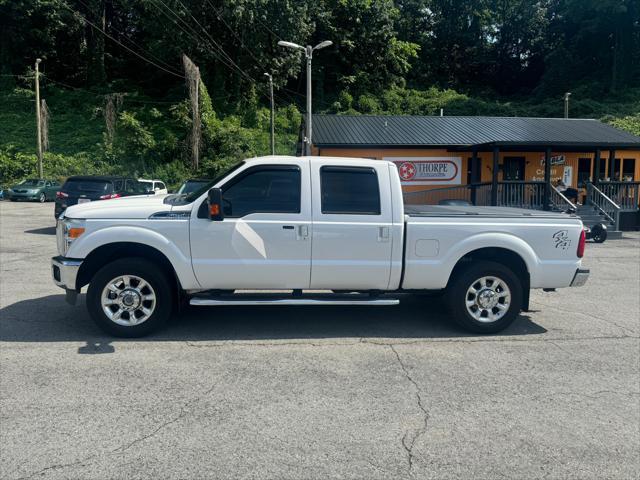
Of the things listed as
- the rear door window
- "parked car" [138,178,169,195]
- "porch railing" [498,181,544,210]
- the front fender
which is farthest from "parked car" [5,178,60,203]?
the front fender

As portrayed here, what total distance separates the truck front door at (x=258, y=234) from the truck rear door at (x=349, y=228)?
130mm

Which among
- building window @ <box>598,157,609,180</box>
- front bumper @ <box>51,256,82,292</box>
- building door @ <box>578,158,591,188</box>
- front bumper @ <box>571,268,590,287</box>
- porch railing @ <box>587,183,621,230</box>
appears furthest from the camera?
building window @ <box>598,157,609,180</box>

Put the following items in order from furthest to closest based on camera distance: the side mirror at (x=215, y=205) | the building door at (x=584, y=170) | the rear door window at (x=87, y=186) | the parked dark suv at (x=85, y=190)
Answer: the building door at (x=584, y=170) → the rear door window at (x=87, y=186) → the parked dark suv at (x=85, y=190) → the side mirror at (x=215, y=205)

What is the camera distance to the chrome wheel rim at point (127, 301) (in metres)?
5.93

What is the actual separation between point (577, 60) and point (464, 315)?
69093 millimetres

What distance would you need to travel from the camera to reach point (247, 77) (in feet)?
164

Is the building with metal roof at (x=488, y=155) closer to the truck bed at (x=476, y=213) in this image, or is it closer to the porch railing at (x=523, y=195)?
the porch railing at (x=523, y=195)

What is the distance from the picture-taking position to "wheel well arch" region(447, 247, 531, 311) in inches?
256

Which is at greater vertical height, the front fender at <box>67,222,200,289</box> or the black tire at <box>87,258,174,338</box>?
the front fender at <box>67,222,200,289</box>

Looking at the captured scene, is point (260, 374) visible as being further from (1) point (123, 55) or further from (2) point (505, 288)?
(1) point (123, 55)

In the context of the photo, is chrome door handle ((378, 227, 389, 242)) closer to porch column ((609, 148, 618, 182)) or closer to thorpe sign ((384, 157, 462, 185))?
thorpe sign ((384, 157, 462, 185))

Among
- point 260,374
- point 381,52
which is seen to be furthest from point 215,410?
point 381,52

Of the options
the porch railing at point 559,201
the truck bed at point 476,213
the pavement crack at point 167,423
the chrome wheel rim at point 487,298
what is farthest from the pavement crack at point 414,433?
the porch railing at point 559,201

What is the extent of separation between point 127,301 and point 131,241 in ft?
2.10
